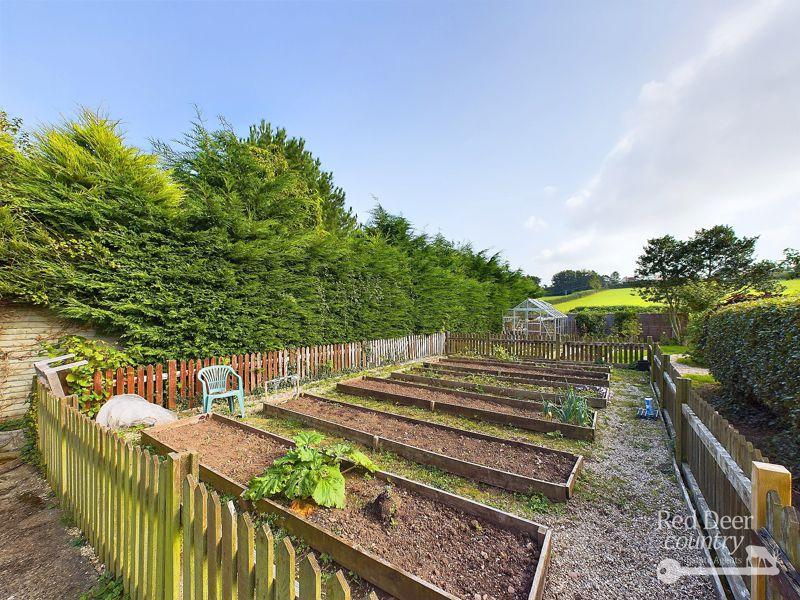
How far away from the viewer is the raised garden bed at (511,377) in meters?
7.68

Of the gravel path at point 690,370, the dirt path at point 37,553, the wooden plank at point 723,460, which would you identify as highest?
the wooden plank at point 723,460

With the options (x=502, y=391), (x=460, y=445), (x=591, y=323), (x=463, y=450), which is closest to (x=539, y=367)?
(x=502, y=391)

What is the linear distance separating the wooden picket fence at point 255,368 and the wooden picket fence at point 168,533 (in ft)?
9.49

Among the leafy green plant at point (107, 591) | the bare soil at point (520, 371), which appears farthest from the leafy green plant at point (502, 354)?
the leafy green plant at point (107, 591)

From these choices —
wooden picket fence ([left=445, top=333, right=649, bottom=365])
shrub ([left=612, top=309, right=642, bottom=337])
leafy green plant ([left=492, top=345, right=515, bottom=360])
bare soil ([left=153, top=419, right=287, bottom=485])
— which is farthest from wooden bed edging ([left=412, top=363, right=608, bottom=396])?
shrub ([left=612, top=309, right=642, bottom=337])

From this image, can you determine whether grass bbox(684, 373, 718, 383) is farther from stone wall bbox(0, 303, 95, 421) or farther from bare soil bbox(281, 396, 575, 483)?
stone wall bbox(0, 303, 95, 421)

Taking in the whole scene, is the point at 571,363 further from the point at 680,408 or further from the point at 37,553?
the point at 37,553

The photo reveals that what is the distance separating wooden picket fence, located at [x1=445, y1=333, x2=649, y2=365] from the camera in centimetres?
1123

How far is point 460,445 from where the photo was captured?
4.36 m

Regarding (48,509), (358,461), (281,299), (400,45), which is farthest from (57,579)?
(400,45)

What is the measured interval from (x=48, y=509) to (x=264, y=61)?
9.43 meters
